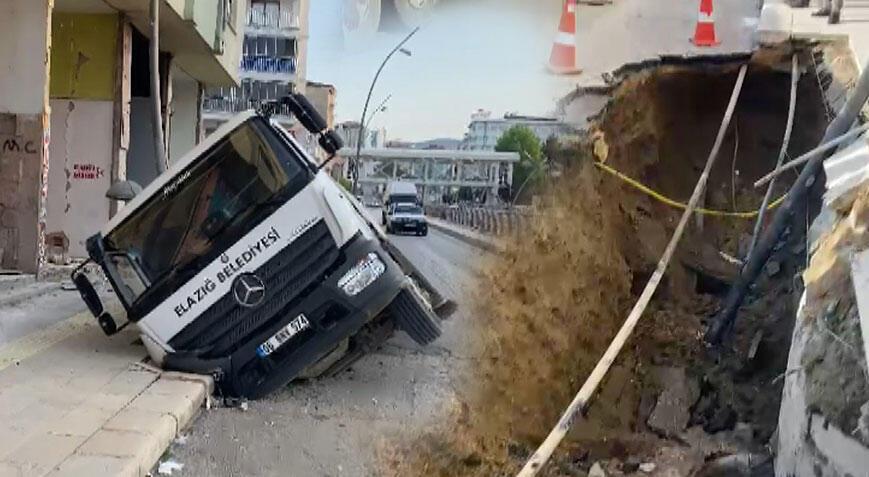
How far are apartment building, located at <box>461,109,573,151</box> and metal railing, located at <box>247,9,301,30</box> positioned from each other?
3.22 metres

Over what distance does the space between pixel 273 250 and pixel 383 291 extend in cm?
55

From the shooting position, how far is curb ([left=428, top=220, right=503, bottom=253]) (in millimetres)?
4570

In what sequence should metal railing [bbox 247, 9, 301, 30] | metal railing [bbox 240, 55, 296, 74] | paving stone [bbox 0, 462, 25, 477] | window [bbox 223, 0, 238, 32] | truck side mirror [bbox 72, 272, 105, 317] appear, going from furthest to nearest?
1. window [bbox 223, 0, 238, 32]
2. metal railing [bbox 247, 9, 301, 30]
3. metal railing [bbox 240, 55, 296, 74]
4. truck side mirror [bbox 72, 272, 105, 317]
5. paving stone [bbox 0, 462, 25, 477]

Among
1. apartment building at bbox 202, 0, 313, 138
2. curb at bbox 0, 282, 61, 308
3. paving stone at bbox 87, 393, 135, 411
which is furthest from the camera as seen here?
apartment building at bbox 202, 0, 313, 138

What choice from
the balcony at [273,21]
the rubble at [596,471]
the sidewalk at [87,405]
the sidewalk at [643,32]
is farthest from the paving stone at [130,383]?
the balcony at [273,21]

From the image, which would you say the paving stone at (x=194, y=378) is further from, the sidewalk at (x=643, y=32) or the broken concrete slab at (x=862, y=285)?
the broken concrete slab at (x=862, y=285)

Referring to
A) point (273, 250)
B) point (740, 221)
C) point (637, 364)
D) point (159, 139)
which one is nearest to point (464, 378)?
point (273, 250)

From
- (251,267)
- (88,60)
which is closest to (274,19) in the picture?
(88,60)

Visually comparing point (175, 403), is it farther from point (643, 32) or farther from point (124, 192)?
point (643, 32)

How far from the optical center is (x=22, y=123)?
848cm

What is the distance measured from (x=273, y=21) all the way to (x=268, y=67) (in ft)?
2.25

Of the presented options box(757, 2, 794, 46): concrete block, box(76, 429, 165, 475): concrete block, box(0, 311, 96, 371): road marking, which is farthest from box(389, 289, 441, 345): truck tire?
box(757, 2, 794, 46): concrete block

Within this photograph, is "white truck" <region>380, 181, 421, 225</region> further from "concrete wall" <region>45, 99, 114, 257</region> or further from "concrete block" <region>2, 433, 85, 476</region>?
"concrete wall" <region>45, 99, 114, 257</region>

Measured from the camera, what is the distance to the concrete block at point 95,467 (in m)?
3.17
